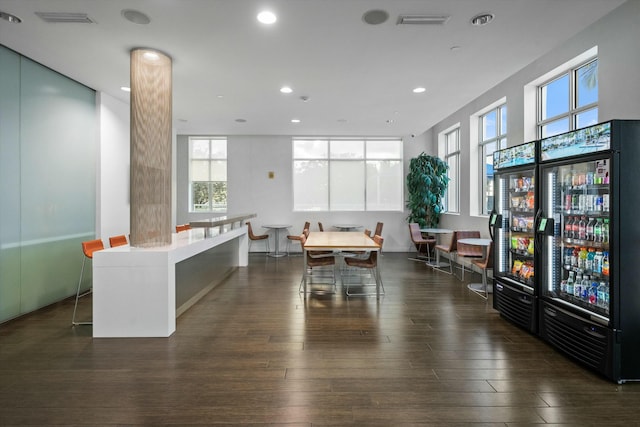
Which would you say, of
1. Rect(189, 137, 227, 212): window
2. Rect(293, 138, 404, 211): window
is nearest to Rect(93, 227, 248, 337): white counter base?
Rect(189, 137, 227, 212): window

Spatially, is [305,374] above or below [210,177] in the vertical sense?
below

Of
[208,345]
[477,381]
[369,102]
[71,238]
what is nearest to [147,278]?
[208,345]

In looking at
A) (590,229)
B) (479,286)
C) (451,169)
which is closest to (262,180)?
(451,169)

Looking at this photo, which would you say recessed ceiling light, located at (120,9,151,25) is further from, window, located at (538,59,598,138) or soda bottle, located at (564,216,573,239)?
window, located at (538,59,598,138)

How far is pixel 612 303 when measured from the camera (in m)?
2.53

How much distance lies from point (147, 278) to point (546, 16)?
4616 millimetres

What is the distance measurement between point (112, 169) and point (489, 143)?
275 inches

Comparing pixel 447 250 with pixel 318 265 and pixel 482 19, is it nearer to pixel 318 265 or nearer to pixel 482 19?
pixel 318 265

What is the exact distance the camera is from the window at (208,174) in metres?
9.52

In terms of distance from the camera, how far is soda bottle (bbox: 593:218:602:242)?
2.77 meters

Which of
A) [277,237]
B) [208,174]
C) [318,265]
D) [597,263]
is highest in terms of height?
[208,174]

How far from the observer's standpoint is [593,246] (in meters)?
2.87

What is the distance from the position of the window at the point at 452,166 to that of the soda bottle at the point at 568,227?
5.12 m

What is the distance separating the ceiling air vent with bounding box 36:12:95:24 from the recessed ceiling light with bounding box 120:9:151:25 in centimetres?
36
